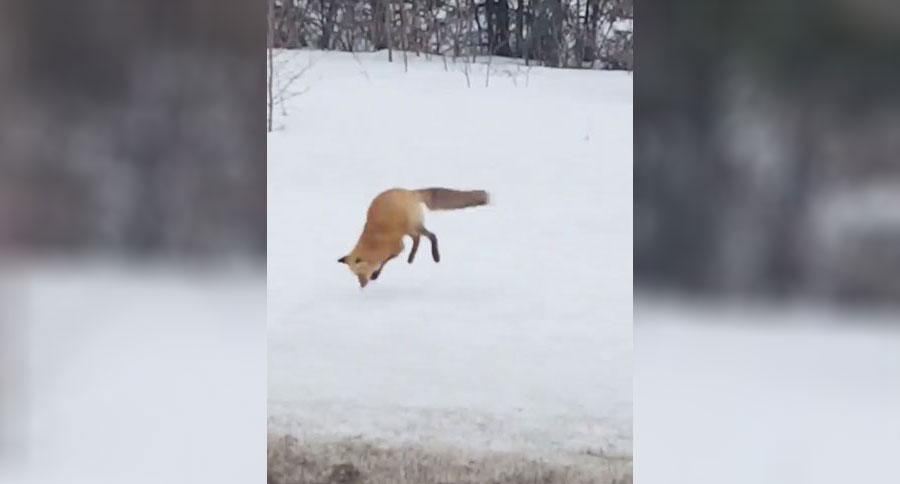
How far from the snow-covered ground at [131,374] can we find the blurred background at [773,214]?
31.0 inches

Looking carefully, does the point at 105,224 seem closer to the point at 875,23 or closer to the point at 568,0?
the point at 568,0

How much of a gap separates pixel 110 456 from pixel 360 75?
879 mm

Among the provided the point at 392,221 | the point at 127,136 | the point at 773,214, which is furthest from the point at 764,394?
the point at 127,136

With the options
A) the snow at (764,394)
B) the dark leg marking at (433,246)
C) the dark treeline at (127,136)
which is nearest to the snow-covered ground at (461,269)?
the dark leg marking at (433,246)

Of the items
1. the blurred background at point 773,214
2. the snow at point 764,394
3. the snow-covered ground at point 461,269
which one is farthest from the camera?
the blurred background at point 773,214

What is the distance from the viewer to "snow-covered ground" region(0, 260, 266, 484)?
1.97 metres

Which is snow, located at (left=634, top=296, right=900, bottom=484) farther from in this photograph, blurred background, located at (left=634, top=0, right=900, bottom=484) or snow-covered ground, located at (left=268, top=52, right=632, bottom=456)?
snow-covered ground, located at (left=268, top=52, right=632, bottom=456)

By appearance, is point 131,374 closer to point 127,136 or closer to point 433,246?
point 127,136

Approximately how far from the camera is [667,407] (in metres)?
Answer: 1.98

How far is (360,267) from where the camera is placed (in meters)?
1.71

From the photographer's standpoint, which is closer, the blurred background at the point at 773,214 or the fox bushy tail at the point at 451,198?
the fox bushy tail at the point at 451,198

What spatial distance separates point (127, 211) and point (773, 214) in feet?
4.51

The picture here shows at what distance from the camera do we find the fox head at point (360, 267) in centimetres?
170

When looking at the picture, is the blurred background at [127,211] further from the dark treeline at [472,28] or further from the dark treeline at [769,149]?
the dark treeline at [769,149]
